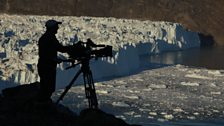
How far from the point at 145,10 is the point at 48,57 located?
34.6 metres

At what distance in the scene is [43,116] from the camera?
429cm

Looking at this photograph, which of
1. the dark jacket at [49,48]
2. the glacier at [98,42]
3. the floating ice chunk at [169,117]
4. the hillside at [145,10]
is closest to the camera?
the dark jacket at [49,48]

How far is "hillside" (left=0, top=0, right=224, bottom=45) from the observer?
36031 millimetres

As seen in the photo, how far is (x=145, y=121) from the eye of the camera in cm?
867

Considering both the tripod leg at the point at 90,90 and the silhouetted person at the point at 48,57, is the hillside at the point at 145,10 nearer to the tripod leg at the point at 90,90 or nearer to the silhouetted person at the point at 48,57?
the tripod leg at the point at 90,90

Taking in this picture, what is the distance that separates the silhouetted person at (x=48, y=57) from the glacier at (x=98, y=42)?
21.5 feet

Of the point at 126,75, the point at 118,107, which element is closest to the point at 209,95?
the point at 118,107

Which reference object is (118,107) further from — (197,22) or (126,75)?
(197,22)

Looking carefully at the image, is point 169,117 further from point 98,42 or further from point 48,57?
point 98,42

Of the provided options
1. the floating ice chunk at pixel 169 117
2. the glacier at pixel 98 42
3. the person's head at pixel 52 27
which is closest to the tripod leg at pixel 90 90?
the person's head at pixel 52 27

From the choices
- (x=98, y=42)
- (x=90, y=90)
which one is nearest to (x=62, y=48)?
(x=90, y=90)

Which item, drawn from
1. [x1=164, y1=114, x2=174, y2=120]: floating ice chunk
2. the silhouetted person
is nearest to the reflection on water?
[x1=164, y1=114, x2=174, y2=120]: floating ice chunk

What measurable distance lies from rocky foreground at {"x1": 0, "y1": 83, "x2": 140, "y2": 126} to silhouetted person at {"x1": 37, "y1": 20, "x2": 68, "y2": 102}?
0.11 meters

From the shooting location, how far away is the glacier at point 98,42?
11117 millimetres
